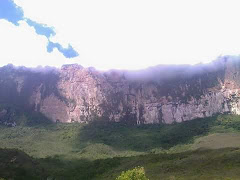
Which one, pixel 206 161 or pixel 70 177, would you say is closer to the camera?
pixel 206 161

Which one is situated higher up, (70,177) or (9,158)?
(9,158)

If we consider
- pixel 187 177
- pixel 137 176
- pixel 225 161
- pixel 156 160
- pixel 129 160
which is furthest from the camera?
pixel 129 160

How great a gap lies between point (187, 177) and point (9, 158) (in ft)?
295

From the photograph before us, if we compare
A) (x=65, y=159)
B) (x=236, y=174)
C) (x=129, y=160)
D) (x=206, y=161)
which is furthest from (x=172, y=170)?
(x=65, y=159)

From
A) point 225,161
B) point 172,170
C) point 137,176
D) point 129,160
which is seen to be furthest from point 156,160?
point 137,176

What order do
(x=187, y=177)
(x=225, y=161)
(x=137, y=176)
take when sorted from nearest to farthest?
(x=137, y=176), (x=187, y=177), (x=225, y=161)

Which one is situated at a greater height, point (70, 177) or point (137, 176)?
point (137, 176)

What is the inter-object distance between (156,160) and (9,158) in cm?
6645

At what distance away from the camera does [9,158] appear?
160 metres

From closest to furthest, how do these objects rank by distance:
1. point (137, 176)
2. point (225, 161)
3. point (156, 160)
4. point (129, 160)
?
1. point (137, 176)
2. point (225, 161)
3. point (156, 160)
4. point (129, 160)

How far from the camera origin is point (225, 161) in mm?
115438

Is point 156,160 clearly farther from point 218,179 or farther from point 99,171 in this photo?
point 218,179

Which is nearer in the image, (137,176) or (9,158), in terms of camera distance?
(137,176)

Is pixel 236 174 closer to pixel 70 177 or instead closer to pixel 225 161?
pixel 225 161
